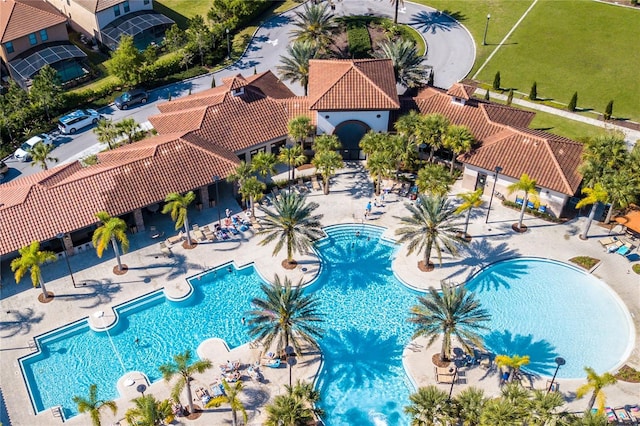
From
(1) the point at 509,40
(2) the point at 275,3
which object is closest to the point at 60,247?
(2) the point at 275,3

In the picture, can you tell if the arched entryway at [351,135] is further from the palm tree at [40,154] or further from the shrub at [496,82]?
the palm tree at [40,154]

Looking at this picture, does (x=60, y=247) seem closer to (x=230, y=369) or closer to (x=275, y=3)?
(x=230, y=369)

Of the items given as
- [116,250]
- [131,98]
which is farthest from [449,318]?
[131,98]

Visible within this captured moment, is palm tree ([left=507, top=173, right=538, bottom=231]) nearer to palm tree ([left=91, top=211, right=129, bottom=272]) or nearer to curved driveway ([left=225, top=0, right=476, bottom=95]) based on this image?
curved driveway ([left=225, top=0, right=476, bottom=95])

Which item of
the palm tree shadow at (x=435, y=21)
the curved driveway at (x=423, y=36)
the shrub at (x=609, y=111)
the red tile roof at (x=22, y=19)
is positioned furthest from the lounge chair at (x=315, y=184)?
the red tile roof at (x=22, y=19)

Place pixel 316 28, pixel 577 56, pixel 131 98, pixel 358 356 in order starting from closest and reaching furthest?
1. pixel 358 356
2. pixel 131 98
3. pixel 316 28
4. pixel 577 56

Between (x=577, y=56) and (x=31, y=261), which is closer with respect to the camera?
(x=31, y=261)

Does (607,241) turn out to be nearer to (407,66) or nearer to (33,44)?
(407,66)
